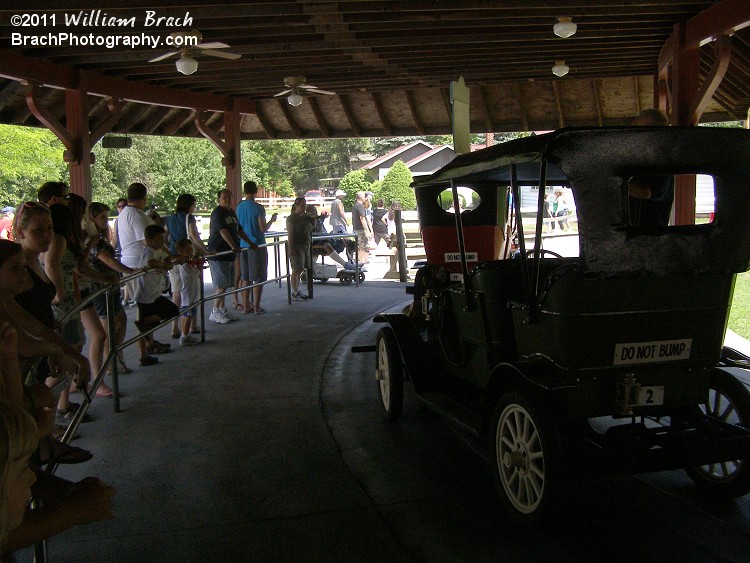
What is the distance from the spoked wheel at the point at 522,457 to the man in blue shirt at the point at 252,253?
7.25 metres

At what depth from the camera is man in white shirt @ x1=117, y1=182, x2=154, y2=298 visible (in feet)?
25.7

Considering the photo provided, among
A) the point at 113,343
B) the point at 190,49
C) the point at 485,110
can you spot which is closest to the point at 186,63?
the point at 190,49

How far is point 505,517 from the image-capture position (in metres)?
3.96

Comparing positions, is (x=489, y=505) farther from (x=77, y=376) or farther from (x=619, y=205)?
(x=77, y=376)

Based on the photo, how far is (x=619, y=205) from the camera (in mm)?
3650

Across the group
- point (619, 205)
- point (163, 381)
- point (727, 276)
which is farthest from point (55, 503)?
point (163, 381)

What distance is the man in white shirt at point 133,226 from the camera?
784 cm

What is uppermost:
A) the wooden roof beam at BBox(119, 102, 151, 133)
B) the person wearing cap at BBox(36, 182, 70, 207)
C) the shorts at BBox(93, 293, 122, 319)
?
the wooden roof beam at BBox(119, 102, 151, 133)

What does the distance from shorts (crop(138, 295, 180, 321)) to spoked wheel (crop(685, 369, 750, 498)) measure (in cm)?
534

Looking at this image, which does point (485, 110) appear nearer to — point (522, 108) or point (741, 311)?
point (522, 108)

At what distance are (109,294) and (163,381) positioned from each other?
4.21 ft

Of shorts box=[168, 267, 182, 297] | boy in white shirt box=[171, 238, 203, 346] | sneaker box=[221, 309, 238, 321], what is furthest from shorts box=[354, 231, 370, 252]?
boy in white shirt box=[171, 238, 203, 346]

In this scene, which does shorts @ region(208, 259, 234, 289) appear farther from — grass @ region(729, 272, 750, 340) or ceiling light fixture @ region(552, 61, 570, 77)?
ceiling light fixture @ region(552, 61, 570, 77)

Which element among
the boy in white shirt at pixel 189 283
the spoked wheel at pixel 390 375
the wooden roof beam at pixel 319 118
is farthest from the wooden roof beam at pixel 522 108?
the spoked wheel at pixel 390 375
